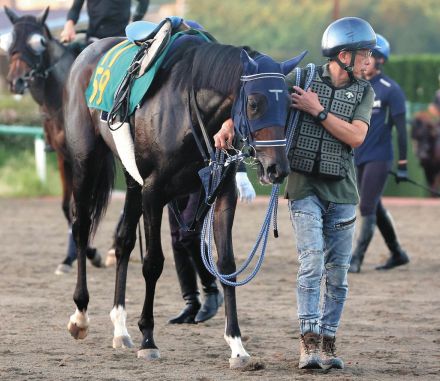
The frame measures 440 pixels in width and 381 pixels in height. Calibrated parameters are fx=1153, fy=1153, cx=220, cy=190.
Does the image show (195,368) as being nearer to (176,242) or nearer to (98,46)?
(176,242)

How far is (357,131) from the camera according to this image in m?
5.68

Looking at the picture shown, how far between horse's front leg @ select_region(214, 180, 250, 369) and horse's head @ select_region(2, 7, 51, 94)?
13.7 ft

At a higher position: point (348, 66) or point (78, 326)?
point (348, 66)

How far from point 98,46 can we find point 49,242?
4.60 m

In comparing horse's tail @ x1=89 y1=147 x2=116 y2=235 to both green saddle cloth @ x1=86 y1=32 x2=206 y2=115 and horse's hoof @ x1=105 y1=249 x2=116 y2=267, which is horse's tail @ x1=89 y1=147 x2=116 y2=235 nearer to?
green saddle cloth @ x1=86 y1=32 x2=206 y2=115

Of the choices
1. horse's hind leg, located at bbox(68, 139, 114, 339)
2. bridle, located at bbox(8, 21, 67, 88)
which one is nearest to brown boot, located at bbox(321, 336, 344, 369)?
horse's hind leg, located at bbox(68, 139, 114, 339)

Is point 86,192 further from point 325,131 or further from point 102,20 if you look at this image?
point 102,20

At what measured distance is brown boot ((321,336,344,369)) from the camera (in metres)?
5.79

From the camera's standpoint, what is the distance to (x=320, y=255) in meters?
5.71

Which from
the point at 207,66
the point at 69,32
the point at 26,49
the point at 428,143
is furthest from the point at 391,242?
the point at 428,143

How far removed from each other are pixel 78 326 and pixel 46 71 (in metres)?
3.70

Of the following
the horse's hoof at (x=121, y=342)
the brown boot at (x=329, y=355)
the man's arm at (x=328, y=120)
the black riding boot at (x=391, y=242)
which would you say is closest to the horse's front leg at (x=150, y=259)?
the horse's hoof at (x=121, y=342)

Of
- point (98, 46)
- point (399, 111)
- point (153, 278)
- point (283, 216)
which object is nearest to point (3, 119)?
point (283, 216)

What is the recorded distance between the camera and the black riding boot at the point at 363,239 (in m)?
9.80
